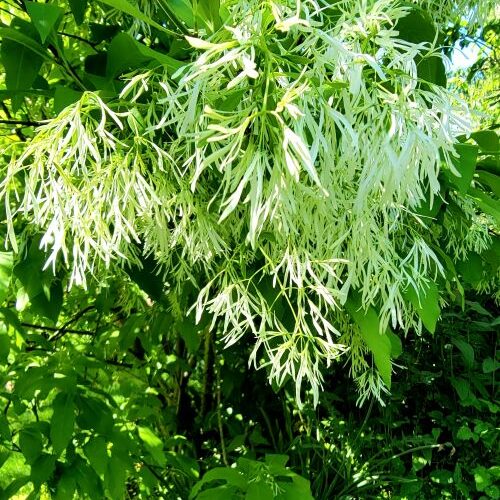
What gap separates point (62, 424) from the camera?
1.40 m

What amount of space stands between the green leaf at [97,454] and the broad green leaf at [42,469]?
7 centimetres

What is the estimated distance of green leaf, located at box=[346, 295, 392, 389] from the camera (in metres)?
0.89

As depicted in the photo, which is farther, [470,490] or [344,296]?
[470,490]

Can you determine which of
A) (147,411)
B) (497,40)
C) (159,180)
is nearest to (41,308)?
(147,411)

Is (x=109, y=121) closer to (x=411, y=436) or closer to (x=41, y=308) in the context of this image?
(x=41, y=308)

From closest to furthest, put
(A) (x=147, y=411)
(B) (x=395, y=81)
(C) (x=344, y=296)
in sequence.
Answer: (B) (x=395, y=81), (C) (x=344, y=296), (A) (x=147, y=411)

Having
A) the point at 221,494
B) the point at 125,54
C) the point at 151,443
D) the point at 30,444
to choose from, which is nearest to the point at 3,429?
the point at 30,444

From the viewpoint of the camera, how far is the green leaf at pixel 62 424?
4.50 ft

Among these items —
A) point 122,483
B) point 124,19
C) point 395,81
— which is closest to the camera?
point 395,81

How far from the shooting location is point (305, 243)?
Answer: 0.82 metres

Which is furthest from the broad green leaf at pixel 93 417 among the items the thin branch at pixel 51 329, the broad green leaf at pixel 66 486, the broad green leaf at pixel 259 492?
the thin branch at pixel 51 329

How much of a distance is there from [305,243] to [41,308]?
29.4 inches

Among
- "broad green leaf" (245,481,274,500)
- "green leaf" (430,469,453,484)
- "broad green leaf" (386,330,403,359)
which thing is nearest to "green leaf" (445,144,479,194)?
"broad green leaf" (386,330,403,359)

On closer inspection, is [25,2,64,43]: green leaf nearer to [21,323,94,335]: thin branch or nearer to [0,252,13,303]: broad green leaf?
[0,252,13,303]: broad green leaf
